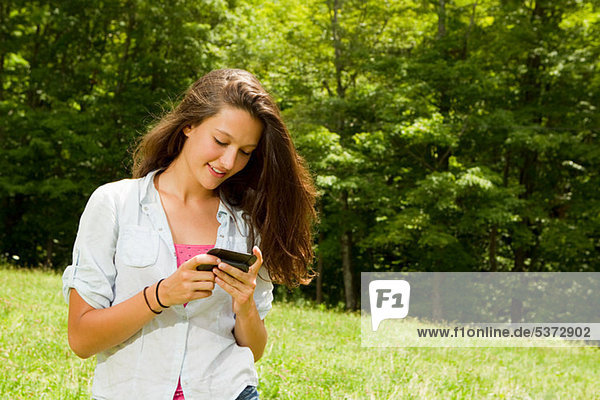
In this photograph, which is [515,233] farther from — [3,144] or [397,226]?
[3,144]

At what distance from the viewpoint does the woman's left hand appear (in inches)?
70.2

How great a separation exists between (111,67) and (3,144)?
391cm

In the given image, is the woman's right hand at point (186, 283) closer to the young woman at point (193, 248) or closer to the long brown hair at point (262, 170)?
the young woman at point (193, 248)

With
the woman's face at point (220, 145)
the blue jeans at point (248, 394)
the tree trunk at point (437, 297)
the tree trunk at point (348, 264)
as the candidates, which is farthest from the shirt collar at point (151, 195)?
the tree trunk at point (348, 264)

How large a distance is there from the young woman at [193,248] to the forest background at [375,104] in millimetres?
12320

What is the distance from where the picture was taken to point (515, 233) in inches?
650

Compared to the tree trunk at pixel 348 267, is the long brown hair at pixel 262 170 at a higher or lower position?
higher

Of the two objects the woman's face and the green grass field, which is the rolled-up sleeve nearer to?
the woman's face

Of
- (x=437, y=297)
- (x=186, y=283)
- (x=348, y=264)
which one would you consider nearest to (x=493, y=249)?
(x=437, y=297)

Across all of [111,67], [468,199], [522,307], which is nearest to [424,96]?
[468,199]

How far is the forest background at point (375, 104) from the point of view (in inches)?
596

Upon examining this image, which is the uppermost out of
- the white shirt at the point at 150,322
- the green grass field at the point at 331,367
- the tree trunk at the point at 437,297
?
the white shirt at the point at 150,322

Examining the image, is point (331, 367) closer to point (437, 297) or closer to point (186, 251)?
point (186, 251)

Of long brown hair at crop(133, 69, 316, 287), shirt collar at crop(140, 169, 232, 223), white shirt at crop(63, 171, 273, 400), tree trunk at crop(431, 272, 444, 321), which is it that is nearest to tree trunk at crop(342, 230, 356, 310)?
tree trunk at crop(431, 272, 444, 321)
